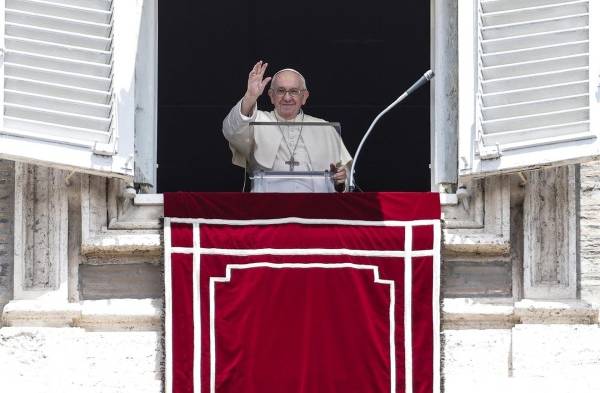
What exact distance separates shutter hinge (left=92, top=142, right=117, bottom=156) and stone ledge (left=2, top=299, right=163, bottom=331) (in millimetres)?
671

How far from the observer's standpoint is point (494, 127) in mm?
9203

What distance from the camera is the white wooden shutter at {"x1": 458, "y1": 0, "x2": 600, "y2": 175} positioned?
9062 mm

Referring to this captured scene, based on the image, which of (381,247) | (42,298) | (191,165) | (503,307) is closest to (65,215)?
(42,298)

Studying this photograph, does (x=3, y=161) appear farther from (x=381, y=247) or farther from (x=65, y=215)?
(x=381, y=247)

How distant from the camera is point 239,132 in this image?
979 centimetres

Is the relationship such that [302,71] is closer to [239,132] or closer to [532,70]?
[239,132]

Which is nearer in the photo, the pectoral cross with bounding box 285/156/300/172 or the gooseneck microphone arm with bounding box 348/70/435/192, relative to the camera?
the gooseneck microphone arm with bounding box 348/70/435/192

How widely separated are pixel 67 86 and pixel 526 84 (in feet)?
6.53

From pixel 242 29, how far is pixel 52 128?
3.54 metres

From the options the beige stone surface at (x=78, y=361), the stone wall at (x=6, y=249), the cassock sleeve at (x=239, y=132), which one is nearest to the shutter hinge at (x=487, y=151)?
the cassock sleeve at (x=239, y=132)

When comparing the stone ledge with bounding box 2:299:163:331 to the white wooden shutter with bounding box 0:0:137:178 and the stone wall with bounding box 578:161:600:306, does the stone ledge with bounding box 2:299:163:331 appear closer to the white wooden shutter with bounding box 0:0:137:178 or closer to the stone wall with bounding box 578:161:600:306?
the white wooden shutter with bounding box 0:0:137:178

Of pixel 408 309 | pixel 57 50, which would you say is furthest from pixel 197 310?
pixel 57 50

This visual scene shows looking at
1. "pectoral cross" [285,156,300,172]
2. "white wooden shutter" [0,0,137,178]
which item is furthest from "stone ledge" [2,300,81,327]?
"pectoral cross" [285,156,300,172]

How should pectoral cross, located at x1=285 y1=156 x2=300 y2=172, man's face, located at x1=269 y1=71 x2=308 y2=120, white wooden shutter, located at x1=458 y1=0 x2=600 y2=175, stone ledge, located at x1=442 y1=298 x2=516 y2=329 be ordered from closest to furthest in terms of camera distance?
1. white wooden shutter, located at x1=458 y1=0 x2=600 y2=175
2. stone ledge, located at x1=442 y1=298 x2=516 y2=329
3. pectoral cross, located at x1=285 y1=156 x2=300 y2=172
4. man's face, located at x1=269 y1=71 x2=308 y2=120
